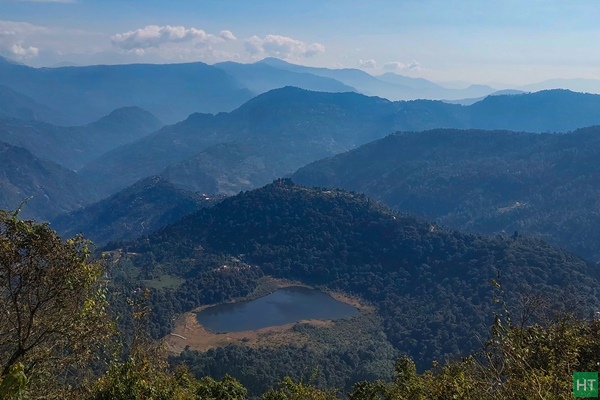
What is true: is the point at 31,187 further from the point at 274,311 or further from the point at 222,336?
the point at 222,336

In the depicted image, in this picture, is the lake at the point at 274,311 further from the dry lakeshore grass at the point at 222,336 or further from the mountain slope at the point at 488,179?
the mountain slope at the point at 488,179

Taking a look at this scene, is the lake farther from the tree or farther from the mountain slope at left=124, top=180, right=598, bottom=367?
the tree

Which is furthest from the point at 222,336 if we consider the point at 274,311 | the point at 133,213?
the point at 133,213

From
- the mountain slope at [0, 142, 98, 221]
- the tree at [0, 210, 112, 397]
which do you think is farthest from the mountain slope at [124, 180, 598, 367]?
the mountain slope at [0, 142, 98, 221]

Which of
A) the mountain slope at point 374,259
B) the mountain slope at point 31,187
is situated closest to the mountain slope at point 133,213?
the mountain slope at point 31,187

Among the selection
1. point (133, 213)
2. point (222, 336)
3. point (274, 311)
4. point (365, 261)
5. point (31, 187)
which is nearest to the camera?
point (222, 336)

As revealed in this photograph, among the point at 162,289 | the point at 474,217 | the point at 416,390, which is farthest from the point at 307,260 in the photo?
the point at 416,390

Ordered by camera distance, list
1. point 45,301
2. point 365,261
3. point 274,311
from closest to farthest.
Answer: point 45,301
point 274,311
point 365,261

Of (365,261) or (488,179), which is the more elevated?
(488,179)
